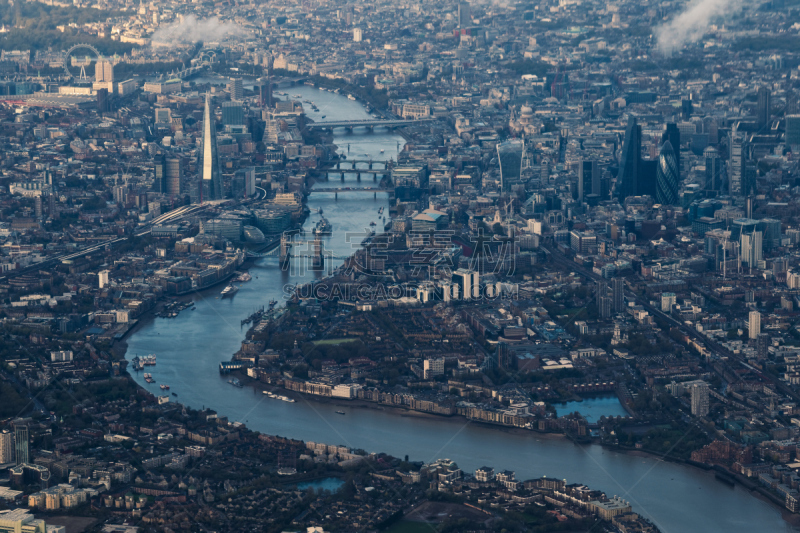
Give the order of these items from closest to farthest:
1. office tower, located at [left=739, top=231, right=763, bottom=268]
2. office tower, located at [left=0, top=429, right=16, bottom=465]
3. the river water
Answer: the river water → office tower, located at [left=0, top=429, right=16, bottom=465] → office tower, located at [left=739, top=231, right=763, bottom=268]

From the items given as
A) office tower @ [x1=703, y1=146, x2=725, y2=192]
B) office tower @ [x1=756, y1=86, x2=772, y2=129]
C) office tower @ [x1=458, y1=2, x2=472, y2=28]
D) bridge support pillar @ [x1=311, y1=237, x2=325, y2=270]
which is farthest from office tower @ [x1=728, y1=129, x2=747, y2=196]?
office tower @ [x1=458, y1=2, x2=472, y2=28]

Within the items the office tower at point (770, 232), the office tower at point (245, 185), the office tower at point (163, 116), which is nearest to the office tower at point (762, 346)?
the office tower at point (770, 232)

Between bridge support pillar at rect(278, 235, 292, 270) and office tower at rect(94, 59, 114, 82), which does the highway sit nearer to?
bridge support pillar at rect(278, 235, 292, 270)

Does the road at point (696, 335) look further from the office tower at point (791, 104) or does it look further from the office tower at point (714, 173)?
the office tower at point (791, 104)

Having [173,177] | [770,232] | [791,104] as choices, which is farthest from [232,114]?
[770,232]

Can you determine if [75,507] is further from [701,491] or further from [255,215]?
[255,215]

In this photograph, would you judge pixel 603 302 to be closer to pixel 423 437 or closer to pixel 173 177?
pixel 423 437
